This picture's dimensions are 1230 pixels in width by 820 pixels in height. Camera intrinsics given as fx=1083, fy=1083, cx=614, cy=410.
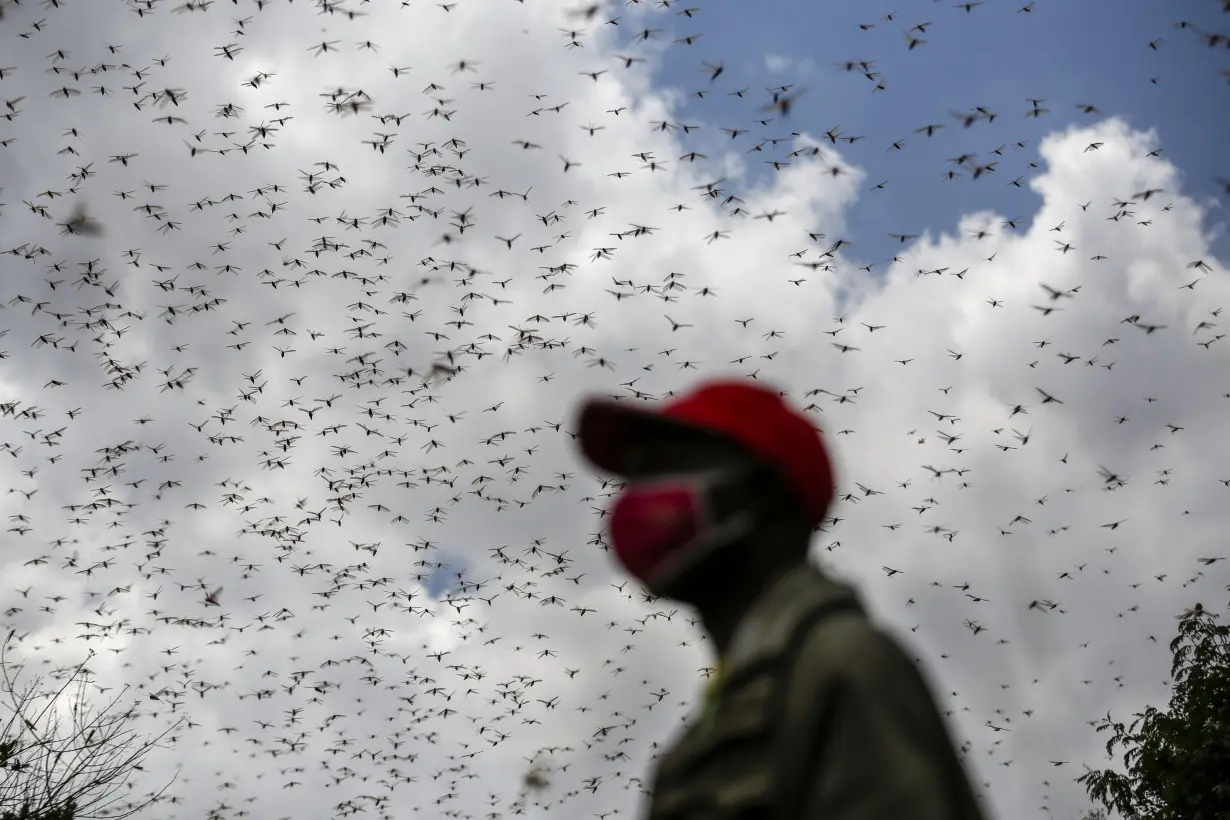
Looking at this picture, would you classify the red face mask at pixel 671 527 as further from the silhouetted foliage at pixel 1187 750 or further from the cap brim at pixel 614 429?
the silhouetted foliage at pixel 1187 750

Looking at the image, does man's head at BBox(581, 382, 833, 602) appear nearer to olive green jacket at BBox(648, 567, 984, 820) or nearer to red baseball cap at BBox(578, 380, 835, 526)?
red baseball cap at BBox(578, 380, 835, 526)

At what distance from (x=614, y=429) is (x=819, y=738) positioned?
1.18 meters

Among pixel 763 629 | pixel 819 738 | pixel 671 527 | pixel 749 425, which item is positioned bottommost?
pixel 819 738

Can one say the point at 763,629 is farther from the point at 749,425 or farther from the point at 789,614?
the point at 749,425

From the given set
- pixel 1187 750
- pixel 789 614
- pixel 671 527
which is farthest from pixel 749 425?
pixel 1187 750

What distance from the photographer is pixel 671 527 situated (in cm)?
310

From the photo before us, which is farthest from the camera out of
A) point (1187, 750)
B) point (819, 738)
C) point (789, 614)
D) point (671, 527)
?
point (1187, 750)

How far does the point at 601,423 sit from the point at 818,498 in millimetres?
713

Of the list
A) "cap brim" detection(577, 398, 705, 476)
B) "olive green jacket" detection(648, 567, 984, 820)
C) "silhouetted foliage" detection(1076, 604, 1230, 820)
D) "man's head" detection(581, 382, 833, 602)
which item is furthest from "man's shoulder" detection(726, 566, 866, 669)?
"silhouetted foliage" detection(1076, 604, 1230, 820)

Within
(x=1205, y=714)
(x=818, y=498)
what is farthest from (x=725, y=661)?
(x=1205, y=714)

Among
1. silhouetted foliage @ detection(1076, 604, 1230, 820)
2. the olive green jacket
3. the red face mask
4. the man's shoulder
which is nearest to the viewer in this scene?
the olive green jacket

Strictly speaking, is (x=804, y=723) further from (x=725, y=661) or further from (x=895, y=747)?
(x=725, y=661)

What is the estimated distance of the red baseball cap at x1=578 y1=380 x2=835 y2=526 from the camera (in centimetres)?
315

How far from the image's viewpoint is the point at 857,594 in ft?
9.99
